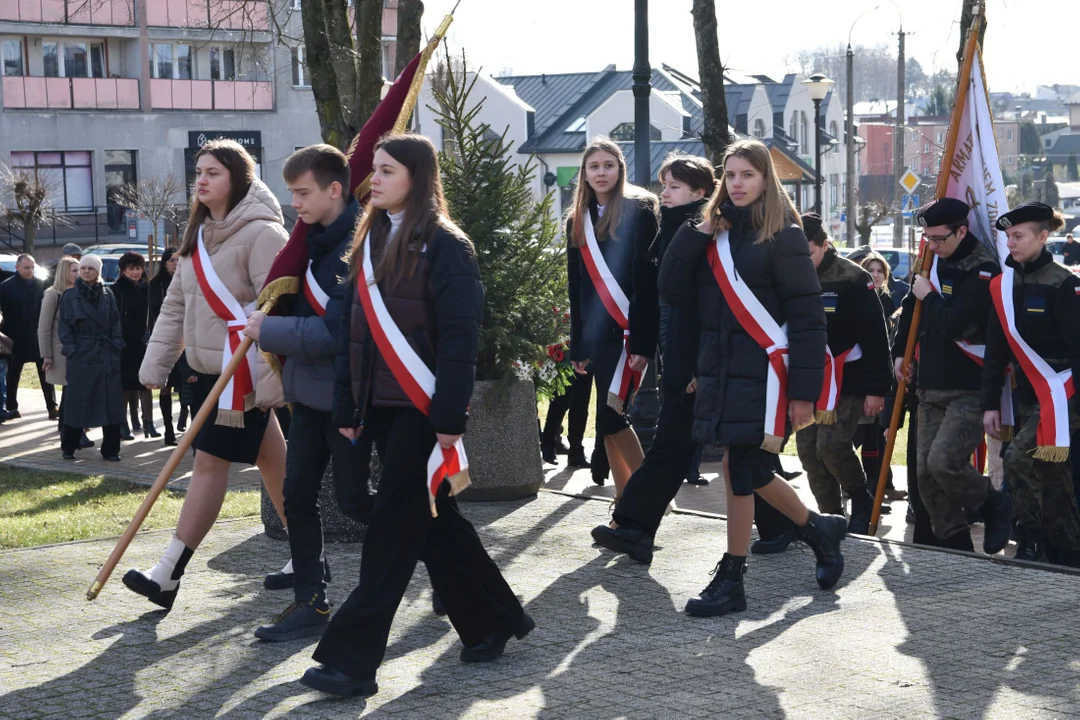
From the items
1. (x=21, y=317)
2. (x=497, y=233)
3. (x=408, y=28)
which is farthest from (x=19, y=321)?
(x=497, y=233)

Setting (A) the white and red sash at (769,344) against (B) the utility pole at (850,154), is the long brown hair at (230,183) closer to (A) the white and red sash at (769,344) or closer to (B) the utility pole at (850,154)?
(A) the white and red sash at (769,344)

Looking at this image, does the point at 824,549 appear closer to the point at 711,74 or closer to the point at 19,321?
the point at 711,74

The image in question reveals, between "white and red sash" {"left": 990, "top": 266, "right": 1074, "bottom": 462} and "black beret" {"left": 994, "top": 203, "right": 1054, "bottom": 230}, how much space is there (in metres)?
0.25

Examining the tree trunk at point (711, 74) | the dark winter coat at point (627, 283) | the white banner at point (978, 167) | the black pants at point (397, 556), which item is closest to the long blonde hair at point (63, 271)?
the tree trunk at point (711, 74)

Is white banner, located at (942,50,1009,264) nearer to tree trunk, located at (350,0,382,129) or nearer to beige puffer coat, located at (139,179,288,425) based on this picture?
beige puffer coat, located at (139,179,288,425)

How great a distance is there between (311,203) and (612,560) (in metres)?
2.45

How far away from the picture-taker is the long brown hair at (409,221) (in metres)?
5.21

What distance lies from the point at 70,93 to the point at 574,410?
4162cm

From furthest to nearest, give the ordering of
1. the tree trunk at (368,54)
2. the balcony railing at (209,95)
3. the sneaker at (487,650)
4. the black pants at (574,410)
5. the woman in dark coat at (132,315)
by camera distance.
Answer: the balcony railing at (209,95) < the woman in dark coat at (132,315) < the black pants at (574,410) < the tree trunk at (368,54) < the sneaker at (487,650)

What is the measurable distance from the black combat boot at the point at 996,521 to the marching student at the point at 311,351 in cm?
371

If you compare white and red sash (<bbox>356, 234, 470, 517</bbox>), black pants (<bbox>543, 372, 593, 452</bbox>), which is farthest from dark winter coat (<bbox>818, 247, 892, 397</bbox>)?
white and red sash (<bbox>356, 234, 470, 517</bbox>)

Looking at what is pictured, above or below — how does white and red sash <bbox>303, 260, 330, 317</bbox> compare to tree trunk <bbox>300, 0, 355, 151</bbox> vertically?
below

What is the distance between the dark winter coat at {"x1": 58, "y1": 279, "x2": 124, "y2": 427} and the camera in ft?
41.9

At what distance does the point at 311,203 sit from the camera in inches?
235
